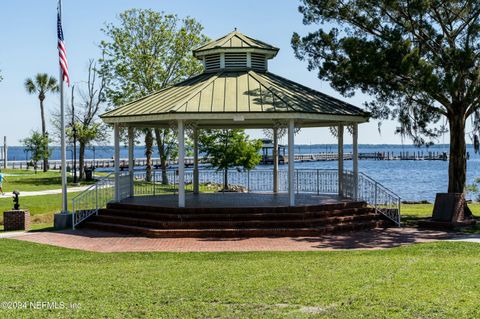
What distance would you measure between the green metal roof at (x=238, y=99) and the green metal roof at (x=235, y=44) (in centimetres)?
89

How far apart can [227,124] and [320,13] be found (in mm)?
5779

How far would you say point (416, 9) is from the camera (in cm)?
1934

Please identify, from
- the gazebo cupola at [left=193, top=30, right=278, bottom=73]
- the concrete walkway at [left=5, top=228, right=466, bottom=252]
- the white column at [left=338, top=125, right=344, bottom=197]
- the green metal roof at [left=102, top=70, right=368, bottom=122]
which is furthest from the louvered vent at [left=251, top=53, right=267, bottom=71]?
the concrete walkway at [left=5, top=228, right=466, bottom=252]

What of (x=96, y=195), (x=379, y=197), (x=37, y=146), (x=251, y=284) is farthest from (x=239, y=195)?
(x=37, y=146)

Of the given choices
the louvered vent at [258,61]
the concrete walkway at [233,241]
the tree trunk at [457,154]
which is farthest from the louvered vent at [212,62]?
the tree trunk at [457,154]

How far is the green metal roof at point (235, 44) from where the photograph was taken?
22.1 metres

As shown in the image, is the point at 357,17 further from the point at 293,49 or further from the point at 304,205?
the point at 304,205

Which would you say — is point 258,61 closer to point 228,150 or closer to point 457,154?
point 457,154

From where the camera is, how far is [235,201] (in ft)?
Answer: 67.5

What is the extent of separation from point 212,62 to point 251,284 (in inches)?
542

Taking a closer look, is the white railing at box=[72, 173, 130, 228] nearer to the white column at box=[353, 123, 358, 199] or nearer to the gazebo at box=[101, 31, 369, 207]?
the gazebo at box=[101, 31, 369, 207]

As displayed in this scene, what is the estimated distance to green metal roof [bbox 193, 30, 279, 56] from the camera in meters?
22.1

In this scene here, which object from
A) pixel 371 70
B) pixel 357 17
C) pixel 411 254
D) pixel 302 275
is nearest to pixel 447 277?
pixel 302 275

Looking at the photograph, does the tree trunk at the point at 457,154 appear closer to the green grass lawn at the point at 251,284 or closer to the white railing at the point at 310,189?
the white railing at the point at 310,189
